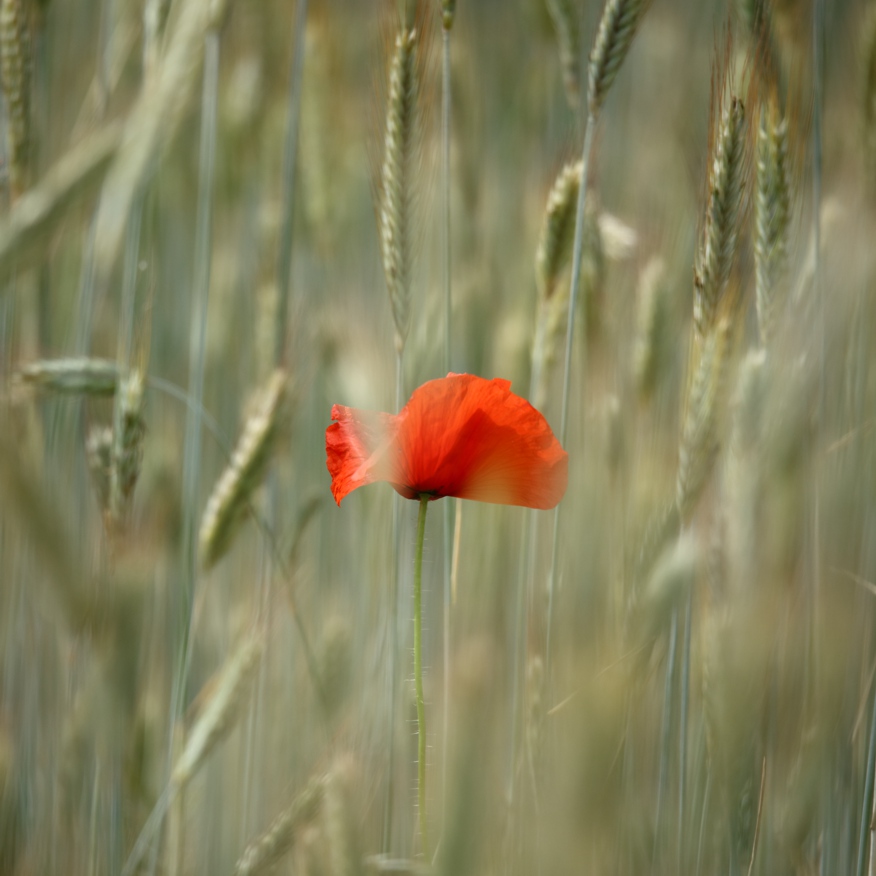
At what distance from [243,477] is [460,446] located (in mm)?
252

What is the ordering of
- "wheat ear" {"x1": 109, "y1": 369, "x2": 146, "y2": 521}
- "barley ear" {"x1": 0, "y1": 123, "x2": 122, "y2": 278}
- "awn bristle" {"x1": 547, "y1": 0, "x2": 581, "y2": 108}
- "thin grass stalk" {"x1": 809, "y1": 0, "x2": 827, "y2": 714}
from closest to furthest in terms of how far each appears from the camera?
"barley ear" {"x1": 0, "y1": 123, "x2": 122, "y2": 278} < "wheat ear" {"x1": 109, "y1": 369, "x2": 146, "y2": 521} < "thin grass stalk" {"x1": 809, "y1": 0, "x2": 827, "y2": 714} < "awn bristle" {"x1": 547, "y1": 0, "x2": 581, "y2": 108}

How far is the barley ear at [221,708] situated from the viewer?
62 centimetres

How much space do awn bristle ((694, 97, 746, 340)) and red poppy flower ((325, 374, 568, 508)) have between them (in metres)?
0.16

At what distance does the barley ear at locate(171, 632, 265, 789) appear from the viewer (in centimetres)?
62

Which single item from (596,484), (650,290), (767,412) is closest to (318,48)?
(650,290)

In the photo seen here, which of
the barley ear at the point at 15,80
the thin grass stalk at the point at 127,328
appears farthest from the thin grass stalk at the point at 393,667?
the barley ear at the point at 15,80

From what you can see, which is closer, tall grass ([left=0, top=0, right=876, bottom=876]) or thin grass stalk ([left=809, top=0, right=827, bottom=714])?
tall grass ([left=0, top=0, right=876, bottom=876])

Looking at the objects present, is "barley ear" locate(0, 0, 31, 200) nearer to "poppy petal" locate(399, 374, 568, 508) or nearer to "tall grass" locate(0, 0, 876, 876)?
"tall grass" locate(0, 0, 876, 876)

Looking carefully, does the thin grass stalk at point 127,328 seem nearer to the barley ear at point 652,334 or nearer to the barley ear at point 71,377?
the barley ear at point 71,377

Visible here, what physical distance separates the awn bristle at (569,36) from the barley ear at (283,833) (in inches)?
27.6

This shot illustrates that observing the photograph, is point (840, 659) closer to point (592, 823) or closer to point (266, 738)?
point (592, 823)

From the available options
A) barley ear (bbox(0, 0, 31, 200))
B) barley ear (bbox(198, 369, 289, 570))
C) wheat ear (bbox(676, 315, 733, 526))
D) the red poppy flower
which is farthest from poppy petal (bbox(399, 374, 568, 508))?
barley ear (bbox(0, 0, 31, 200))

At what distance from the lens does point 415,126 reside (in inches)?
25.7

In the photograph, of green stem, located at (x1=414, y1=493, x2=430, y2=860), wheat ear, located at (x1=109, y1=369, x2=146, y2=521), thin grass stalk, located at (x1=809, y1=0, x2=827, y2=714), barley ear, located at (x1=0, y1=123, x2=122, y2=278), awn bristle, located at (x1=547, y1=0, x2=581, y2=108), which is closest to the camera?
barley ear, located at (x1=0, y1=123, x2=122, y2=278)
